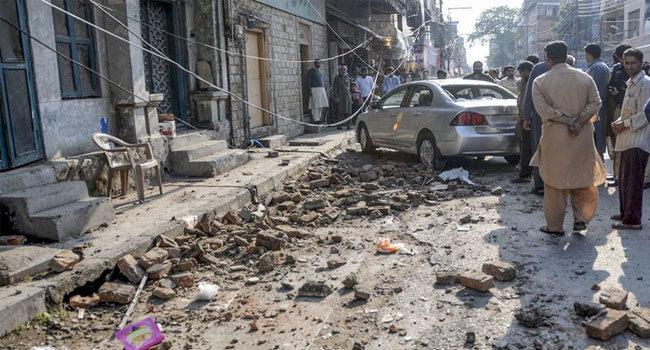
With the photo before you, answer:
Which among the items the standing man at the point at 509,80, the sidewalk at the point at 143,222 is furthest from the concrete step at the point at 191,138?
the standing man at the point at 509,80

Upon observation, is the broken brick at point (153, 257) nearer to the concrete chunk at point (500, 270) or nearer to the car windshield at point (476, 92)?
the concrete chunk at point (500, 270)

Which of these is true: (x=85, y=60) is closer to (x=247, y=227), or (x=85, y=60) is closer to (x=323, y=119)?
(x=247, y=227)

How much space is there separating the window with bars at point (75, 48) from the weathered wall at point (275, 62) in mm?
3652

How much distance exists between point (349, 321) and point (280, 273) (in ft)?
3.79

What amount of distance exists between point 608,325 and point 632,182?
2.60 meters

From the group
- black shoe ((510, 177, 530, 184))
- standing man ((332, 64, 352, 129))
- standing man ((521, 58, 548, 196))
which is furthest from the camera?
standing man ((332, 64, 352, 129))

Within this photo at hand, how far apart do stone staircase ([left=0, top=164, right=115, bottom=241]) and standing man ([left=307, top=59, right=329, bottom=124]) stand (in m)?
9.73

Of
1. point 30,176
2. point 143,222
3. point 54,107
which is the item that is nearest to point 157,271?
point 143,222

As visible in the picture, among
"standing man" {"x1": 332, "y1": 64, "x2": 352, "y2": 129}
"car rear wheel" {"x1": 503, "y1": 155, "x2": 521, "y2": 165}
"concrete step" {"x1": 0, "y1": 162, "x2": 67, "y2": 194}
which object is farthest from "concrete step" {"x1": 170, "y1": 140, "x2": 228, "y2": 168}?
"standing man" {"x1": 332, "y1": 64, "x2": 352, "y2": 129}

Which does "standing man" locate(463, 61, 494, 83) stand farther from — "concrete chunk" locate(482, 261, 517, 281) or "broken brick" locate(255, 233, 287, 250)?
"concrete chunk" locate(482, 261, 517, 281)

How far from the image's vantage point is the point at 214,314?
3.80 m

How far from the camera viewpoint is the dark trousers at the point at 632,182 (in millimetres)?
5227

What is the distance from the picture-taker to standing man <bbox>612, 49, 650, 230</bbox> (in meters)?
5.19

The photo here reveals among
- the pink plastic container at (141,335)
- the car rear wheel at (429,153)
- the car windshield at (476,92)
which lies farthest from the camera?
the car windshield at (476,92)
